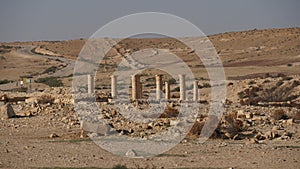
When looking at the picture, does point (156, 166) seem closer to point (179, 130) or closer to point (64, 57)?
point (179, 130)

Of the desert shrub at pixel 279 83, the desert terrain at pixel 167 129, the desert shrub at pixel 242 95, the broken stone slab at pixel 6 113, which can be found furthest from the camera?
the desert shrub at pixel 279 83

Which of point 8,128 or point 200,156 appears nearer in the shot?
point 200,156

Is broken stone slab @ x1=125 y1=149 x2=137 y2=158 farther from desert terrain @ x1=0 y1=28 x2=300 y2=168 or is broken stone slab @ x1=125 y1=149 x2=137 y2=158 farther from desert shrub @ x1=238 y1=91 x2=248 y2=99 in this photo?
desert shrub @ x1=238 y1=91 x2=248 y2=99

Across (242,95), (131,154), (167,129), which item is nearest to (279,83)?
(242,95)

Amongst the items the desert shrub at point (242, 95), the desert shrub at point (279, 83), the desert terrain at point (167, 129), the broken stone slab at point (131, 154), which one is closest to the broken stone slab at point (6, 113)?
the desert terrain at point (167, 129)

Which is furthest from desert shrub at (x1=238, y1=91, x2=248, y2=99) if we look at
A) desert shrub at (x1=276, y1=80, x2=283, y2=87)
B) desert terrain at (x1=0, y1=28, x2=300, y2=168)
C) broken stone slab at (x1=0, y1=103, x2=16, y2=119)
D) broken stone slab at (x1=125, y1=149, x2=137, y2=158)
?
broken stone slab at (x1=125, y1=149, x2=137, y2=158)

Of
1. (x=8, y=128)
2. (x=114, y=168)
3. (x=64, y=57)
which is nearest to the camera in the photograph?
(x=114, y=168)

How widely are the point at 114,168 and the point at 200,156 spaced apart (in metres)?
2.37

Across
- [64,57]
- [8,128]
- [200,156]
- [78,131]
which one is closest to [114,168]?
[200,156]

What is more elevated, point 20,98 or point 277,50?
point 277,50

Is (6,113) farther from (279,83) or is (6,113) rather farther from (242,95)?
(279,83)

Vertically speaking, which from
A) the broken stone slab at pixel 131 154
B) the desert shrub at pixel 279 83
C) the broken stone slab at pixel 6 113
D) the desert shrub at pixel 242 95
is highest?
the desert shrub at pixel 279 83

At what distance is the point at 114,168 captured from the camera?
35.7 ft

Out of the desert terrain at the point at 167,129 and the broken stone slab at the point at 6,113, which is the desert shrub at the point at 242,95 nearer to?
the desert terrain at the point at 167,129
